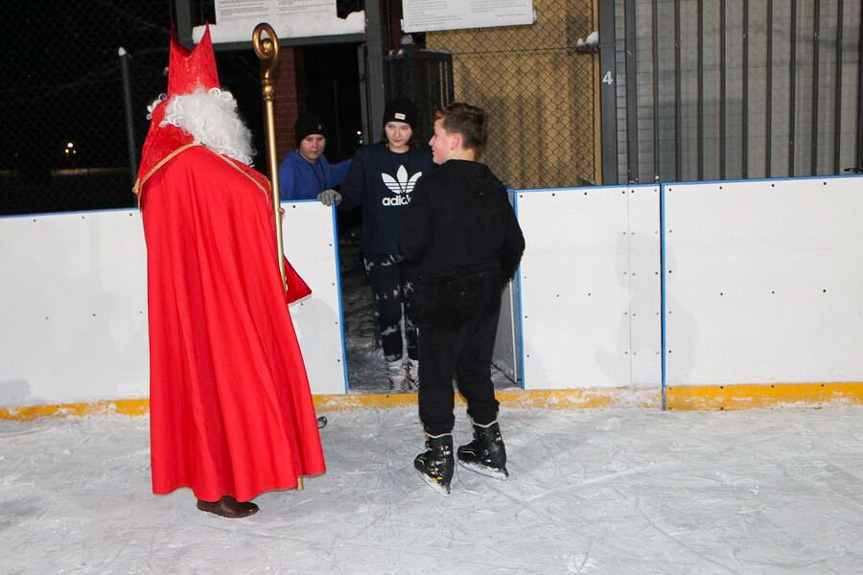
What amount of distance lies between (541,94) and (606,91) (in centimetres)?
334

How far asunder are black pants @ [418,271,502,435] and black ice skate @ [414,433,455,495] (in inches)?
1.6

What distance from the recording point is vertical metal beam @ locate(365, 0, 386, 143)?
17.4 feet

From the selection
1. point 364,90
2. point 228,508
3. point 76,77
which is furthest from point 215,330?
point 76,77

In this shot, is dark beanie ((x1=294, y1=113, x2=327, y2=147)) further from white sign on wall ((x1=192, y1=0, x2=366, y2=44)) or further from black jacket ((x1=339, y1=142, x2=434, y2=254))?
white sign on wall ((x1=192, y1=0, x2=366, y2=44))

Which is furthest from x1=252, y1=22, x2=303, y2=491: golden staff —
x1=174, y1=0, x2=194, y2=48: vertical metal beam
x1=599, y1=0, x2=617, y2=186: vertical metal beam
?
x1=174, y1=0, x2=194, y2=48: vertical metal beam

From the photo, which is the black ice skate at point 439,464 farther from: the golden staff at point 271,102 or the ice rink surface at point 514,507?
the golden staff at point 271,102

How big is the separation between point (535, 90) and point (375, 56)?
3.05 m

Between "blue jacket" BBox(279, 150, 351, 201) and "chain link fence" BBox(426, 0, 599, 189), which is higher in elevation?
"chain link fence" BBox(426, 0, 599, 189)

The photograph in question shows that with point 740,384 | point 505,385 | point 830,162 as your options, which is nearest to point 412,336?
point 505,385

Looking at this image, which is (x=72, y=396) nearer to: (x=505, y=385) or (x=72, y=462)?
(x=72, y=462)

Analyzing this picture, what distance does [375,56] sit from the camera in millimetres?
5340

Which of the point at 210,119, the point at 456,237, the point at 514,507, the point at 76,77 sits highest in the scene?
the point at 76,77

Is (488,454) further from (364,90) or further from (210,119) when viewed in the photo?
(364,90)

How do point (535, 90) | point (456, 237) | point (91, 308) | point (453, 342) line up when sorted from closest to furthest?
1. point (456, 237)
2. point (453, 342)
3. point (91, 308)
4. point (535, 90)
